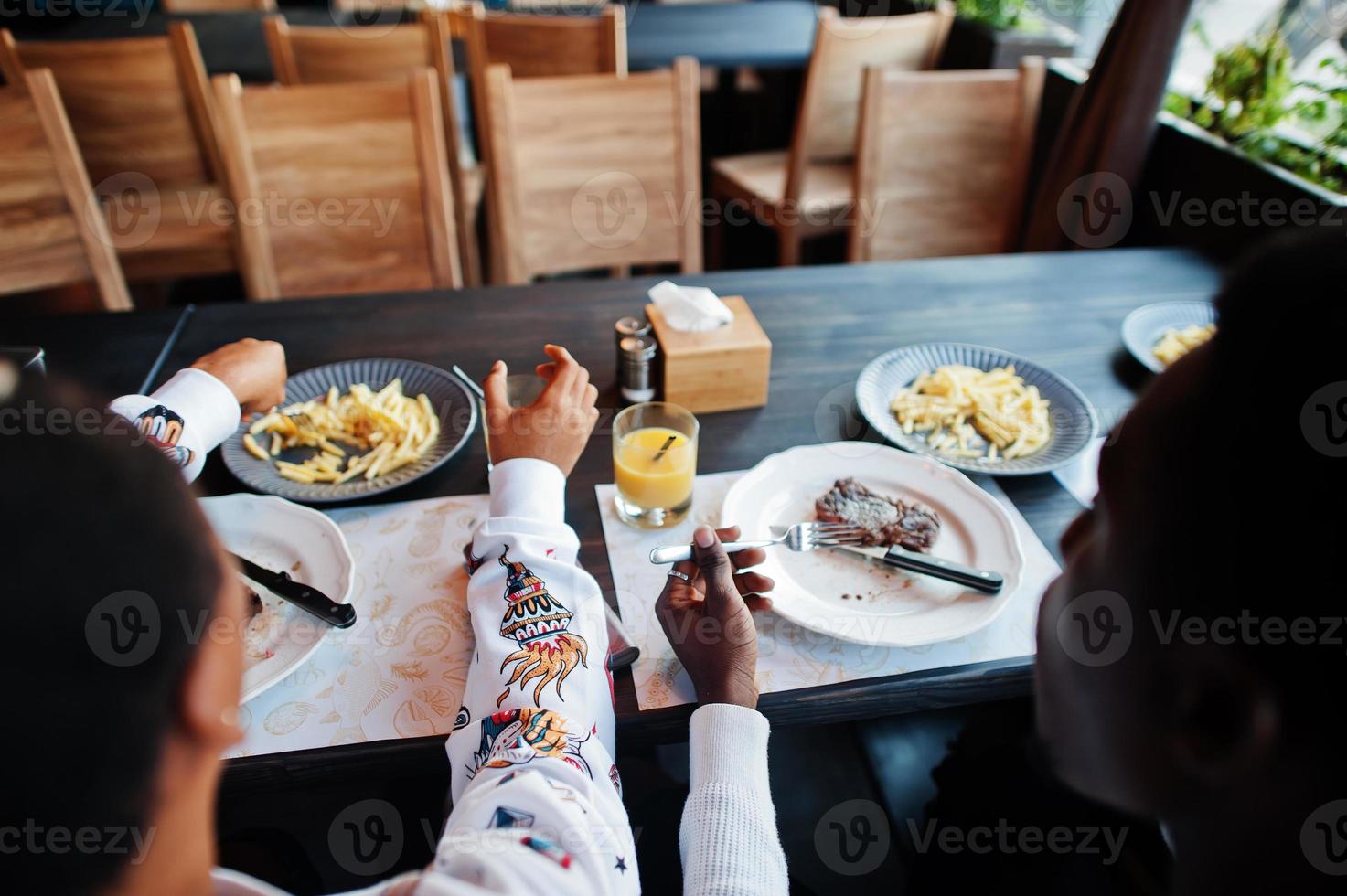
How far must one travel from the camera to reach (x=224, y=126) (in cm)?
180

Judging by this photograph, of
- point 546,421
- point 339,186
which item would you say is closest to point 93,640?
point 546,421

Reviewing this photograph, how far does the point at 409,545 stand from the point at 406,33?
234 cm

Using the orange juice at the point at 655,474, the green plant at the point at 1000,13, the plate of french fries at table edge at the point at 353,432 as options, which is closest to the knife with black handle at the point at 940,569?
the orange juice at the point at 655,474

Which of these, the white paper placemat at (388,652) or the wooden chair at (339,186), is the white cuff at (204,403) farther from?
the wooden chair at (339,186)

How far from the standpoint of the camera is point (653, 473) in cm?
109

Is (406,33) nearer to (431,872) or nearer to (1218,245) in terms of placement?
(1218,245)

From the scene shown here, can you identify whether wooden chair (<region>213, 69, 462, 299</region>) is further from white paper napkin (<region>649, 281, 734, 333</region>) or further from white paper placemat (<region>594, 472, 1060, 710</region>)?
white paper placemat (<region>594, 472, 1060, 710</region>)

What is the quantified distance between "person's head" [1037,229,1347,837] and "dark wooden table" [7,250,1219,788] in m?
0.41

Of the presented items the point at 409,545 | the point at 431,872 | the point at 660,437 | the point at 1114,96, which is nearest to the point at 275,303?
the point at 409,545

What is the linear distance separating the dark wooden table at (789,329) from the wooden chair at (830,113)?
119 cm

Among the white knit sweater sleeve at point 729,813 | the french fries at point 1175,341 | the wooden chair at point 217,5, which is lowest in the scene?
the white knit sweater sleeve at point 729,813

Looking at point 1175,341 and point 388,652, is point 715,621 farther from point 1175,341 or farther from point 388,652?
point 1175,341

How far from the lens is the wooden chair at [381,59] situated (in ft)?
8.83

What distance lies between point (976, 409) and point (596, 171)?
1209 mm
